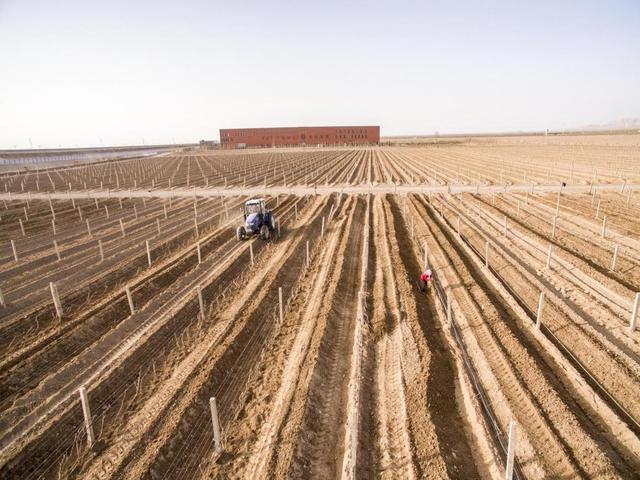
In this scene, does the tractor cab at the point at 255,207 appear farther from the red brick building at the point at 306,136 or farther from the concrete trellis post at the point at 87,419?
the red brick building at the point at 306,136

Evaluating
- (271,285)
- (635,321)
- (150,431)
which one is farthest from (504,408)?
(271,285)

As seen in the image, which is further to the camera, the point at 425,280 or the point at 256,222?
the point at 256,222

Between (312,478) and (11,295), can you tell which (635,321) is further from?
(11,295)

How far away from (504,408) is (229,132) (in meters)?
122

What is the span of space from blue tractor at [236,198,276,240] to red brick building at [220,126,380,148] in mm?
102497

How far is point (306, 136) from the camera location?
117 metres

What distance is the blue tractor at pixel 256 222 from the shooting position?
1622 cm

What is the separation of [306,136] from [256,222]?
10463 centimetres

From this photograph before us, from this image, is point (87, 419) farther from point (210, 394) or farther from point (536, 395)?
point (536, 395)

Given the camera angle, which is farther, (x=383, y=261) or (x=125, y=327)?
Answer: (x=383, y=261)

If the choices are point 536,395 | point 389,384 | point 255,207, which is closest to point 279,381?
point 389,384

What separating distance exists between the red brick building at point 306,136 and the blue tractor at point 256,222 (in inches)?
4035

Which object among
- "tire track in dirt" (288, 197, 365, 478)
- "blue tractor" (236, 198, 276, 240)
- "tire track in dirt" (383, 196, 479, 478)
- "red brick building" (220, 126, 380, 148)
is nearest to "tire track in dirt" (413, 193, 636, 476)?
"tire track in dirt" (383, 196, 479, 478)

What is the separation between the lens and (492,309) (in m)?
9.34
